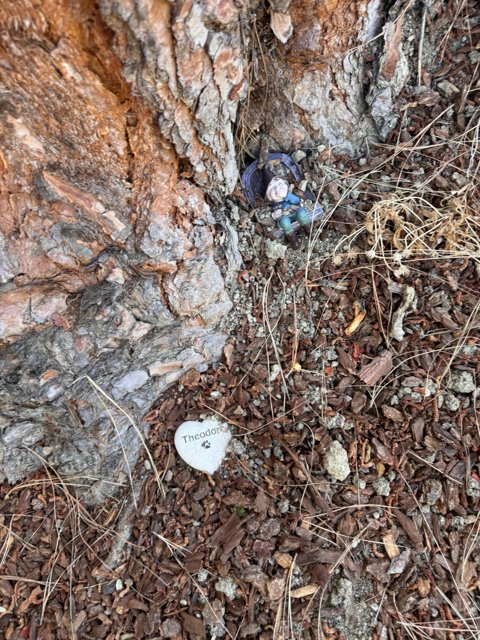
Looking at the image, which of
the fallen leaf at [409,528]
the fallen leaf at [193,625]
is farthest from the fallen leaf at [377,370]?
the fallen leaf at [193,625]

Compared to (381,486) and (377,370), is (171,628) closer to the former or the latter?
(381,486)

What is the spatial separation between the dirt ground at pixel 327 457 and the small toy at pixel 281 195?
0.14 ft

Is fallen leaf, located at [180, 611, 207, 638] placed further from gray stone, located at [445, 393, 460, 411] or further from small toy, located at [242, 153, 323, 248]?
small toy, located at [242, 153, 323, 248]

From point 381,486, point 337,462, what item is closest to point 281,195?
point 337,462

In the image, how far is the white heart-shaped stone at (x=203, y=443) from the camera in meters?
1.76

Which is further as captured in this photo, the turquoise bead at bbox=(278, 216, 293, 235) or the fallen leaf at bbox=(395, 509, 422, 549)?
the turquoise bead at bbox=(278, 216, 293, 235)

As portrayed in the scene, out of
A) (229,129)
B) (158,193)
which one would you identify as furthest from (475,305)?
(158,193)

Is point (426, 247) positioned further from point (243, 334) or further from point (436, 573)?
point (436, 573)

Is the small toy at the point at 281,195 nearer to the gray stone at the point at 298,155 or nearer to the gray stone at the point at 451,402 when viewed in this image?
the gray stone at the point at 298,155

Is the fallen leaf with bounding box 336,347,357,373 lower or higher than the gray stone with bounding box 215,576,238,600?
higher

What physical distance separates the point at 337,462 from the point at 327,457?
0.04 meters

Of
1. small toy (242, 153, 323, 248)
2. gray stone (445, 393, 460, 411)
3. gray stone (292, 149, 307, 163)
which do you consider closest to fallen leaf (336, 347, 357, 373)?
gray stone (445, 393, 460, 411)

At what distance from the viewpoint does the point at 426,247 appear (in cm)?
174

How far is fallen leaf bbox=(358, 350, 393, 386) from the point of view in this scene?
171 cm
